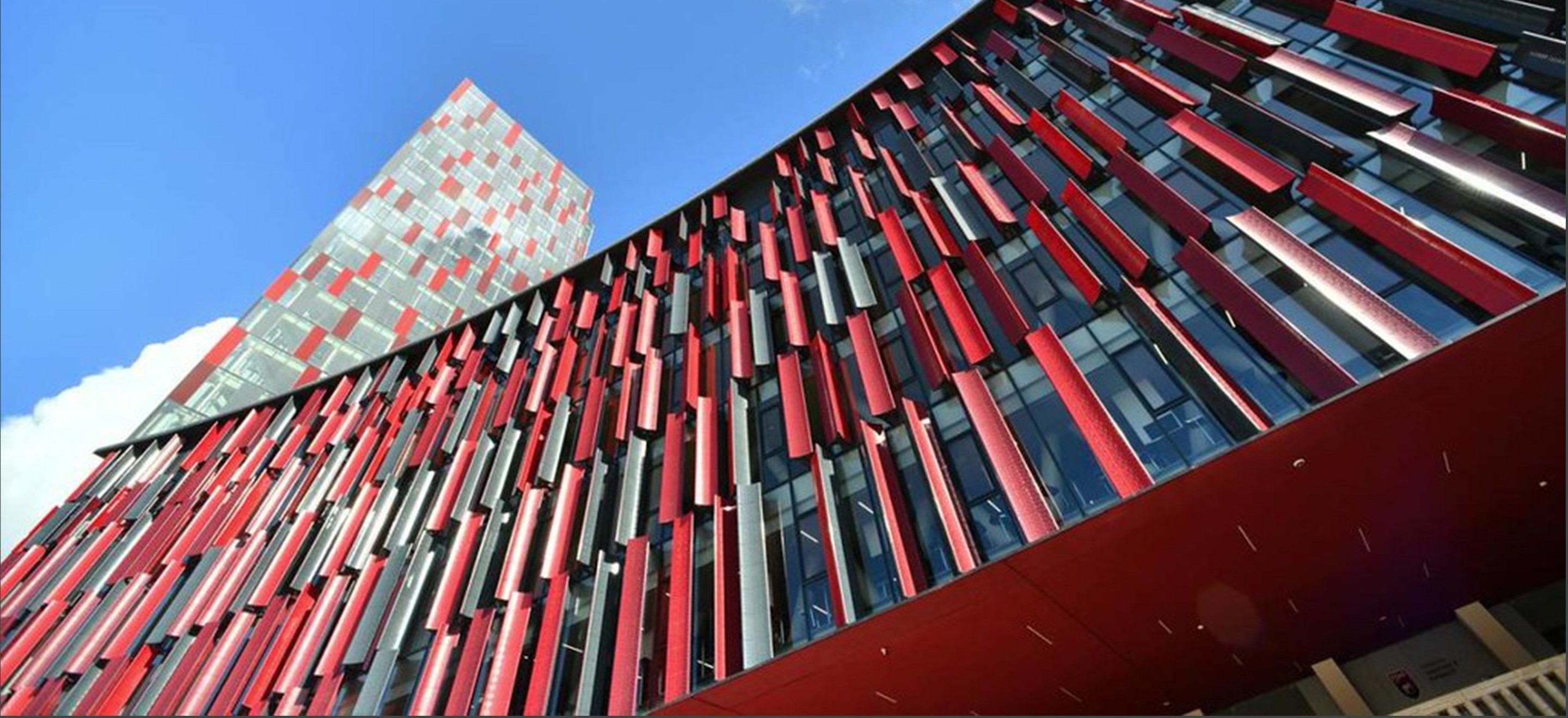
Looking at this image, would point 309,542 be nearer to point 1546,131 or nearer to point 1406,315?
point 1406,315

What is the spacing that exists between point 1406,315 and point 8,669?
39.7 meters

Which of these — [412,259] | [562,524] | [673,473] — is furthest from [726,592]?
[412,259]

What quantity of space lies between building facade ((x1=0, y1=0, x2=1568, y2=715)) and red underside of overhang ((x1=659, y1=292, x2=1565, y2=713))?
0.07 meters

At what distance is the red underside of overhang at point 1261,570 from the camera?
10.1 m

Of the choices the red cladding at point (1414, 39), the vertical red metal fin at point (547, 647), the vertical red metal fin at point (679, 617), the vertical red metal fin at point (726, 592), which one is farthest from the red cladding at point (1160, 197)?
the vertical red metal fin at point (547, 647)

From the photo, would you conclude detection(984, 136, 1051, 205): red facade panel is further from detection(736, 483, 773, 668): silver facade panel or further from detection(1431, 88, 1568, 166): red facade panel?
detection(736, 483, 773, 668): silver facade panel

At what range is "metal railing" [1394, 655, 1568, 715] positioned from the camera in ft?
27.2

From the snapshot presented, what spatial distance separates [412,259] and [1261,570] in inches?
2059

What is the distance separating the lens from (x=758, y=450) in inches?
775

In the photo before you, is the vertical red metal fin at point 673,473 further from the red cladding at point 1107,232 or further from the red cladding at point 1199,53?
the red cladding at point 1199,53

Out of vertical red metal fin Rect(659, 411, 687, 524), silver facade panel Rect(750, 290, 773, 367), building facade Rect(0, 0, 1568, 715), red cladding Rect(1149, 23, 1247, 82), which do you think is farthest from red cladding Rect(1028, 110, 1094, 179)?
vertical red metal fin Rect(659, 411, 687, 524)

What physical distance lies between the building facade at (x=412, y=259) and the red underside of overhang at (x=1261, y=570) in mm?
32490

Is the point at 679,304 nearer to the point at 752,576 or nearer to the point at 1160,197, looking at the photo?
the point at 752,576

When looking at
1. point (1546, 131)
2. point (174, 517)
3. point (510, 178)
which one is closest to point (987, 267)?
point (1546, 131)
